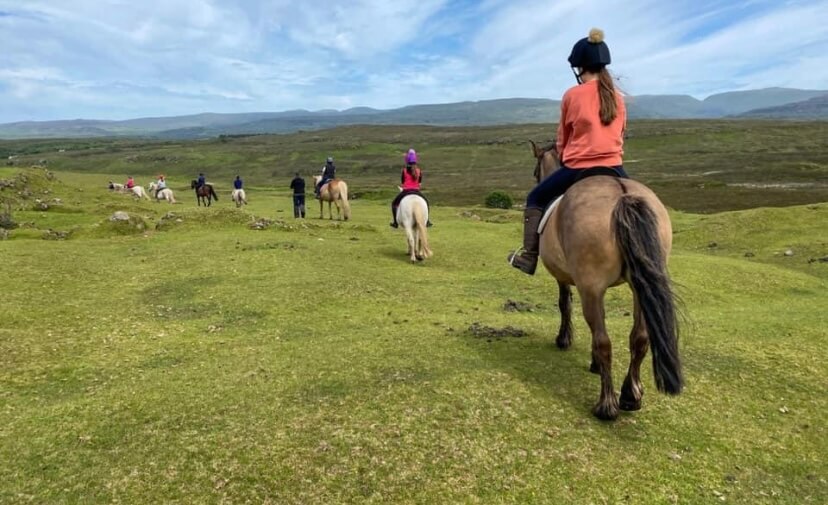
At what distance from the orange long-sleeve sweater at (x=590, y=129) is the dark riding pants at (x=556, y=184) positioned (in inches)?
3.7

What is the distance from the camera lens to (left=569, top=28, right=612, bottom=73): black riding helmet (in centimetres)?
714

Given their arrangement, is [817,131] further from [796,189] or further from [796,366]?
[796,366]

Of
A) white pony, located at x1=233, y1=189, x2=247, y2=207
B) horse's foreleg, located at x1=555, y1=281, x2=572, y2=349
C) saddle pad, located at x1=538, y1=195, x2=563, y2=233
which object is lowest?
horse's foreleg, located at x1=555, y1=281, x2=572, y2=349

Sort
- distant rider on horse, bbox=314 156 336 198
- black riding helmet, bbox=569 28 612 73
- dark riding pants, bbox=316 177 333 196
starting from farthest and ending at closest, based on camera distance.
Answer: dark riding pants, bbox=316 177 333 196 → distant rider on horse, bbox=314 156 336 198 → black riding helmet, bbox=569 28 612 73

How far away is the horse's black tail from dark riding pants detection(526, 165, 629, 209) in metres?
1.43

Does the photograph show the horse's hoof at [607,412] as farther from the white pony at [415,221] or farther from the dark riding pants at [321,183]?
→ the dark riding pants at [321,183]

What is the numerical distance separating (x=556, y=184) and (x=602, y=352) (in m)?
2.60

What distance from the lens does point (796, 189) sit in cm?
5941

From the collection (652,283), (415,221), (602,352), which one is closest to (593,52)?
(652,283)

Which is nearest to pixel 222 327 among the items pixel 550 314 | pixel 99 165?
pixel 550 314

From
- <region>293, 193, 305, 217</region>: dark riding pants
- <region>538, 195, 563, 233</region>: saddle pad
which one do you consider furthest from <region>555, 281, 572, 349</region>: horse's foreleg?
<region>293, 193, 305, 217</region>: dark riding pants

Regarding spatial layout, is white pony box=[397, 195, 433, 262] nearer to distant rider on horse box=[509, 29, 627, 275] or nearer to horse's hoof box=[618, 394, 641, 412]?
distant rider on horse box=[509, 29, 627, 275]

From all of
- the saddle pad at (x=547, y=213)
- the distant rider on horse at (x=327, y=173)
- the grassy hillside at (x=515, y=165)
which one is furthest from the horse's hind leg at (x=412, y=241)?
the grassy hillside at (x=515, y=165)

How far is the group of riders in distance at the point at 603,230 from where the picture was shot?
6.01 meters
